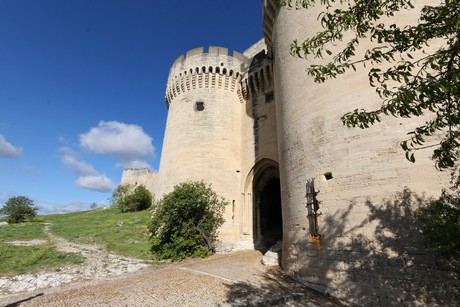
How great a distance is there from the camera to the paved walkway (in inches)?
196

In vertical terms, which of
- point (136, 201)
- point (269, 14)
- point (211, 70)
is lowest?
point (136, 201)

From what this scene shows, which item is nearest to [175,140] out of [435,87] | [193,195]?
[193,195]

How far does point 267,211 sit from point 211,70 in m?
9.49

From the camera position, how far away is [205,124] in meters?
15.2

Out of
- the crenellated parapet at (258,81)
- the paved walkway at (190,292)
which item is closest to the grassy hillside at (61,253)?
the paved walkway at (190,292)

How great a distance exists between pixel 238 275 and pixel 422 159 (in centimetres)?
520

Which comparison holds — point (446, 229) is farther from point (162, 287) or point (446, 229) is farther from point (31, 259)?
point (31, 259)

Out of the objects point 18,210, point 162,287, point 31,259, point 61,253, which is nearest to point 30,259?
point 31,259

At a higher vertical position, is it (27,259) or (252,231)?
(252,231)

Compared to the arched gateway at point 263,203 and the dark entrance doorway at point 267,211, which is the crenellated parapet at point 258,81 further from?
the dark entrance doorway at point 267,211

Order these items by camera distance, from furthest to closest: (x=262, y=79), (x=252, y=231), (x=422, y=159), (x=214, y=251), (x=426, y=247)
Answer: (x=262, y=79), (x=252, y=231), (x=214, y=251), (x=422, y=159), (x=426, y=247)

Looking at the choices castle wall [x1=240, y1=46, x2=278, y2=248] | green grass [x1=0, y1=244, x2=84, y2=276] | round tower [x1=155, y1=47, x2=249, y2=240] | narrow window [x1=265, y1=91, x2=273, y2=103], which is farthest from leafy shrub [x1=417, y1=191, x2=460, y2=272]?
narrow window [x1=265, y1=91, x2=273, y2=103]

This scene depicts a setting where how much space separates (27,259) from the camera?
9.26 metres

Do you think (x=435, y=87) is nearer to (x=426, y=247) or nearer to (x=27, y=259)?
(x=426, y=247)
